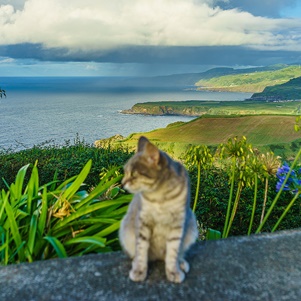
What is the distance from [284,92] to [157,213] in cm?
11167

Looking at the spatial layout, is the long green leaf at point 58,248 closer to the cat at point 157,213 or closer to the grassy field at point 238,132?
the cat at point 157,213

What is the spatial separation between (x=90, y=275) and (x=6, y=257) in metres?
0.91

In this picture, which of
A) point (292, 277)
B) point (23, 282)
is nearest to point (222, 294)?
point (292, 277)

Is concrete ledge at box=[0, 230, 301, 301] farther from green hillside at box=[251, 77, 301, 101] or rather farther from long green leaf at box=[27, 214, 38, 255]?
green hillside at box=[251, 77, 301, 101]

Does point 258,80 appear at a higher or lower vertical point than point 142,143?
lower

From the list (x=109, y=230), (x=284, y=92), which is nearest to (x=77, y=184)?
(x=109, y=230)

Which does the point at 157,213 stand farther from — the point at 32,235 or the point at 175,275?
the point at 32,235

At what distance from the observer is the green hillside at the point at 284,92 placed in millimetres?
100438

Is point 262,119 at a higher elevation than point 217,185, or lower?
lower

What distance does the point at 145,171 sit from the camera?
78.8 inches

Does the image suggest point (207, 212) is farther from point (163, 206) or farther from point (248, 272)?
point (163, 206)

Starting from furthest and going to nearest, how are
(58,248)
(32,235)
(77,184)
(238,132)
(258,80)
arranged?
(258,80)
(238,132)
(77,184)
(32,235)
(58,248)

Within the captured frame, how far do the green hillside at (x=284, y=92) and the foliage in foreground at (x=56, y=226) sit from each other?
99.2 metres

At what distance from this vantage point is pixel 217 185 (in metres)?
6.54
